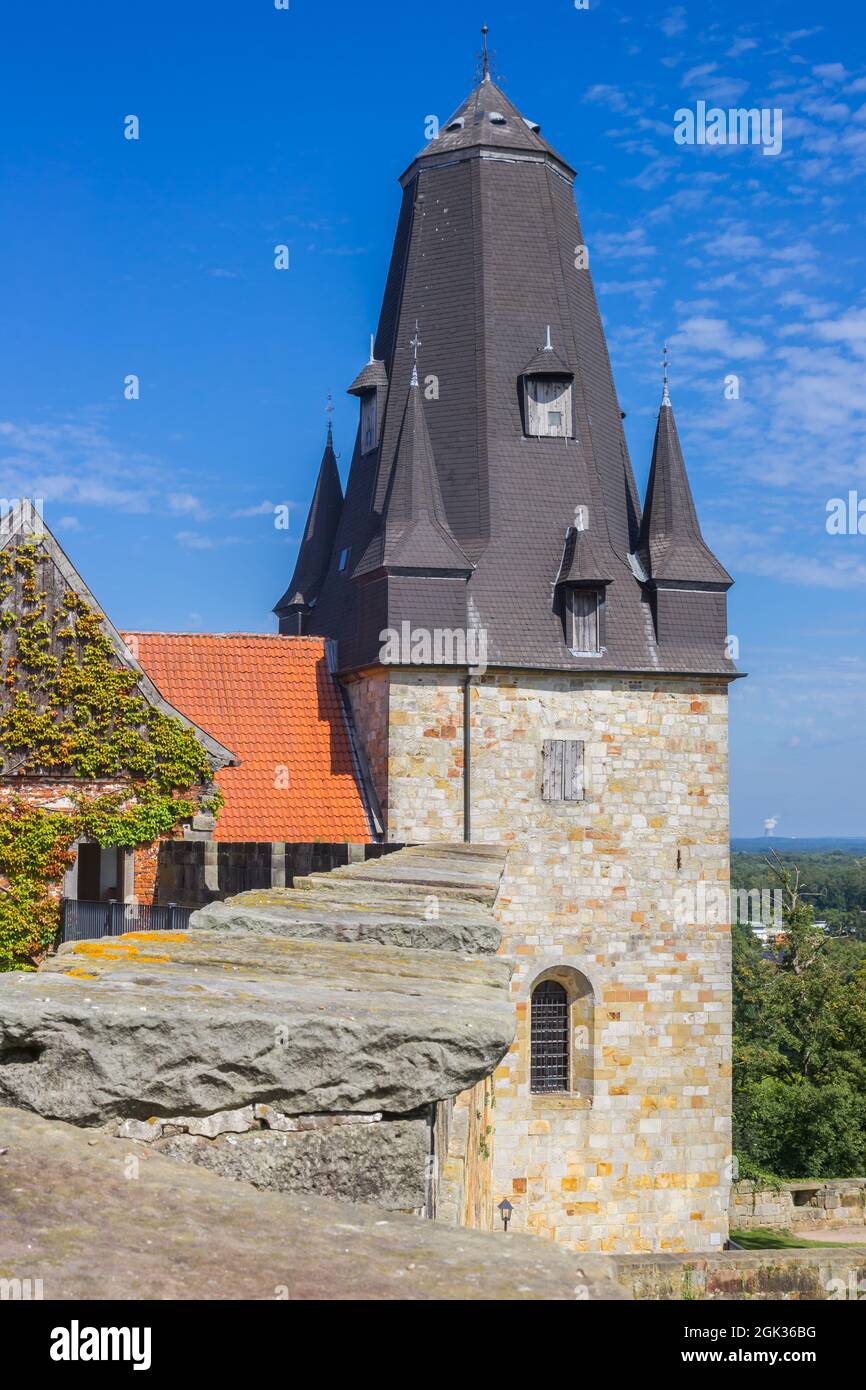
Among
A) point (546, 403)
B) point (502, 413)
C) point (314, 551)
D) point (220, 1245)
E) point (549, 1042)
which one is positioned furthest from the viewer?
point (314, 551)

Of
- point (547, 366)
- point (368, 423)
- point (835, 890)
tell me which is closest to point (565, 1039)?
point (547, 366)

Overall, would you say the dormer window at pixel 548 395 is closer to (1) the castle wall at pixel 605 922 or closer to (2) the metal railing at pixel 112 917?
(1) the castle wall at pixel 605 922

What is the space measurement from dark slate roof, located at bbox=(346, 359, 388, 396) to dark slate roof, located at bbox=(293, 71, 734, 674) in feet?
0.49

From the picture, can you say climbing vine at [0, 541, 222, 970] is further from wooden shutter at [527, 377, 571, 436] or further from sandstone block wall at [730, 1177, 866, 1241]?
sandstone block wall at [730, 1177, 866, 1241]

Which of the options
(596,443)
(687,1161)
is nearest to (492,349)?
(596,443)

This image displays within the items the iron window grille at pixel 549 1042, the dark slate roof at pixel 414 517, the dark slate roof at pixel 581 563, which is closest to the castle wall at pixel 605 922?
the iron window grille at pixel 549 1042

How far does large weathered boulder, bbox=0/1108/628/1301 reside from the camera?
5.66ft

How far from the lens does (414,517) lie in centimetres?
2133

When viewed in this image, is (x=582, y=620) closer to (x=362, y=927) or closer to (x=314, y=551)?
(x=314, y=551)

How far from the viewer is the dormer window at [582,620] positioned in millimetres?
21281

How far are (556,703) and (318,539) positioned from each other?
6635 millimetres

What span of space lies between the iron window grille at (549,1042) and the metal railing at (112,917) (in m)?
7.01

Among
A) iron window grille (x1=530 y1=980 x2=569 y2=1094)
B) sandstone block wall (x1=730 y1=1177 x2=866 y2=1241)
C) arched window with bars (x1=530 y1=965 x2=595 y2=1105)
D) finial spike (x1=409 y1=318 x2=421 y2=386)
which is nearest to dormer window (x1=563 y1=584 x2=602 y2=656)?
finial spike (x1=409 y1=318 x2=421 y2=386)
